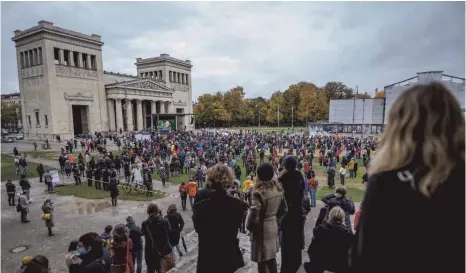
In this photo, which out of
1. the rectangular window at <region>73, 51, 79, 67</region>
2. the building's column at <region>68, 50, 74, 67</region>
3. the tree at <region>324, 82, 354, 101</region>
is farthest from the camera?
the tree at <region>324, 82, 354, 101</region>

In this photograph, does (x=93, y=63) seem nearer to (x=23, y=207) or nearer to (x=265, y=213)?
(x=23, y=207)

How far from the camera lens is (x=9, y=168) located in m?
23.0

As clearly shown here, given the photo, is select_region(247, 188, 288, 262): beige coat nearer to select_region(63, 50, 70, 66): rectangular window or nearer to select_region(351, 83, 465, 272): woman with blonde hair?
select_region(351, 83, 465, 272): woman with blonde hair

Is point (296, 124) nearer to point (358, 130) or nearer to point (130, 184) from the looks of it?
point (358, 130)

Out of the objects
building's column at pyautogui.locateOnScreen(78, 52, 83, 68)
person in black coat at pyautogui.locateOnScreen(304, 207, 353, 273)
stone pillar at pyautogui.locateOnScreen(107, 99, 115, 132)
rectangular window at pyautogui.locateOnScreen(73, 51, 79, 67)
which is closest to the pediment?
stone pillar at pyautogui.locateOnScreen(107, 99, 115, 132)

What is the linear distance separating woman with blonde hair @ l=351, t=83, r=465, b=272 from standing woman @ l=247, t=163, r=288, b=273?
2157 millimetres

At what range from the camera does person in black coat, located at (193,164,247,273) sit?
3.26 m

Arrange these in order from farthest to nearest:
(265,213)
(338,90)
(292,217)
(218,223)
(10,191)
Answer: (338,90) < (10,191) < (292,217) < (265,213) < (218,223)

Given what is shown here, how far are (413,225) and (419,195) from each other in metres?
0.16

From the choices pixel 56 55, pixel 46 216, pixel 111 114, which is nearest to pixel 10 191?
pixel 46 216

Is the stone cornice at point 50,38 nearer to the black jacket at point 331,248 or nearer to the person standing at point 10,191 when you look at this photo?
the person standing at point 10,191

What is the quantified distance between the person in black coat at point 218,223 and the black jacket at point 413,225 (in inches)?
79.3

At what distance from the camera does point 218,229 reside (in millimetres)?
3283

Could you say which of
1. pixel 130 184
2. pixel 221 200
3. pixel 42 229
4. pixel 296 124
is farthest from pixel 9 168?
pixel 296 124
